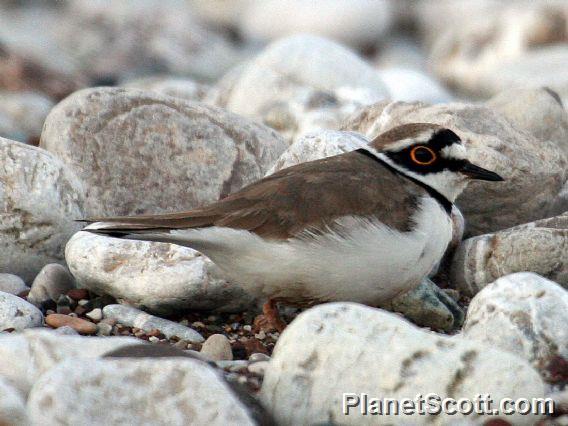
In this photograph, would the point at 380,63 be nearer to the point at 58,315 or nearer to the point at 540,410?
the point at 58,315

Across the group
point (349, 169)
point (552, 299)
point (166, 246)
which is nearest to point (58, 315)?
point (166, 246)

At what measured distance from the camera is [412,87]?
43.3ft

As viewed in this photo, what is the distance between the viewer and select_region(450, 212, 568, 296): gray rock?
612 cm

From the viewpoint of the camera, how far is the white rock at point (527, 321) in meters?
4.76

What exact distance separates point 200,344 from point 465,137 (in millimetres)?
2272

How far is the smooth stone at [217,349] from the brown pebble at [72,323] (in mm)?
625

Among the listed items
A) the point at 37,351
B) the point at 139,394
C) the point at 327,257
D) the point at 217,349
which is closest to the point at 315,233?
the point at 327,257

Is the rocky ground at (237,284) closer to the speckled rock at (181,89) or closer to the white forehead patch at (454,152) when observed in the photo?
the speckled rock at (181,89)

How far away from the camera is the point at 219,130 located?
24.8 feet

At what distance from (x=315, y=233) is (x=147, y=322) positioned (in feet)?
3.42

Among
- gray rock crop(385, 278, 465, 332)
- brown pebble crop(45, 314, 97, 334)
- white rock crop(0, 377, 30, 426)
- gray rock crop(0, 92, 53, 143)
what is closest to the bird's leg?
gray rock crop(385, 278, 465, 332)

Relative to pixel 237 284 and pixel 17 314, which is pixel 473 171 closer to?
pixel 237 284

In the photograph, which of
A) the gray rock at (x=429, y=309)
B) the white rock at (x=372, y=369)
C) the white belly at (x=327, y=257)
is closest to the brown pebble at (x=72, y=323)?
the white belly at (x=327, y=257)

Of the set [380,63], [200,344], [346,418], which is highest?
[346,418]
